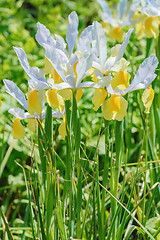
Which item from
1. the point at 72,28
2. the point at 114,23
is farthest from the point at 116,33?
the point at 72,28

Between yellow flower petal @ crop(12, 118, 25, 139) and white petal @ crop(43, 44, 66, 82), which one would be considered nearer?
white petal @ crop(43, 44, 66, 82)

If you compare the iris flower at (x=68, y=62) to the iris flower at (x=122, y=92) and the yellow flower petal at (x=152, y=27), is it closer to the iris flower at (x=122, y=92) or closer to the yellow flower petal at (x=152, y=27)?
the iris flower at (x=122, y=92)

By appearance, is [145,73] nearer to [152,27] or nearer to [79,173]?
[79,173]

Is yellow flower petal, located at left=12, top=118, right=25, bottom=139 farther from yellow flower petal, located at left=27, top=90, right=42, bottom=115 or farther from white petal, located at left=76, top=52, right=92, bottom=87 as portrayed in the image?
white petal, located at left=76, top=52, right=92, bottom=87

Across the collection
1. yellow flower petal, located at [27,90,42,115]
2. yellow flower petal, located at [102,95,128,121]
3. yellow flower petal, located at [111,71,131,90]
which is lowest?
yellow flower petal, located at [102,95,128,121]

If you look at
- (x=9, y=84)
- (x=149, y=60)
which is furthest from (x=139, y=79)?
(x=9, y=84)

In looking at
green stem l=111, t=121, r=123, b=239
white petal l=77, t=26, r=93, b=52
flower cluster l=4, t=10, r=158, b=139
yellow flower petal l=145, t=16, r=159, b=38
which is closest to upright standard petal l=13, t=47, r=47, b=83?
flower cluster l=4, t=10, r=158, b=139

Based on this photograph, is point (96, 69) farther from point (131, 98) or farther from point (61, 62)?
point (131, 98)
